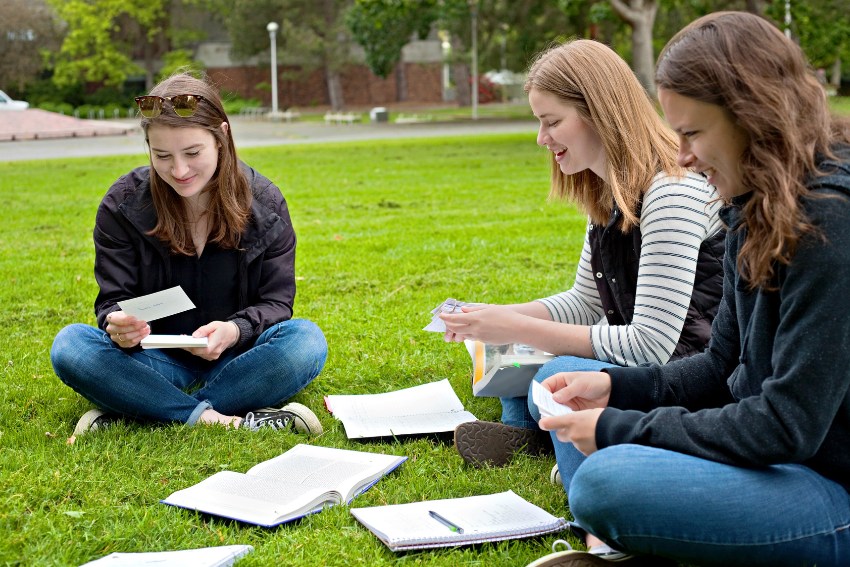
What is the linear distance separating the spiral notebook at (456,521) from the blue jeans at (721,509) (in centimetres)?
56

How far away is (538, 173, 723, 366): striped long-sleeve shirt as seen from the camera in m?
3.00

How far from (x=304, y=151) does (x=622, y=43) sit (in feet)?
91.9

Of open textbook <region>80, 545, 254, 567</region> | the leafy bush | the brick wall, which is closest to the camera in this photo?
open textbook <region>80, 545, 254, 567</region>

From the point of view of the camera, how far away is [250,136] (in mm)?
24328

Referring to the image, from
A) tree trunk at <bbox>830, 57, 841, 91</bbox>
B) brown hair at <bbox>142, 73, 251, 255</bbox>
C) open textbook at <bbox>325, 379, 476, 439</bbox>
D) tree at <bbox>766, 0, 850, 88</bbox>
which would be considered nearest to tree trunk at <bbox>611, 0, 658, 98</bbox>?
tree at <bbox>766, 0, 850, 88</bbox>

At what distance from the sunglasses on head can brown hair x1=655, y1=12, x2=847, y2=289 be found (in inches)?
82.5

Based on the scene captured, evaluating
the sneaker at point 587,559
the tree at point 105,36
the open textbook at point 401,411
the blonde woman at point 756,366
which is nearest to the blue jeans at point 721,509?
the blonde woman at point 756,366

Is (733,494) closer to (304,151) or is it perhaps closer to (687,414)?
(687,414)

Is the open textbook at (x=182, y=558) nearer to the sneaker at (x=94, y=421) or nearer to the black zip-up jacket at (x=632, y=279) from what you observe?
the sneaker at (x=94, y=421)

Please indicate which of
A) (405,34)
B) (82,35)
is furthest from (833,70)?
(82,35)

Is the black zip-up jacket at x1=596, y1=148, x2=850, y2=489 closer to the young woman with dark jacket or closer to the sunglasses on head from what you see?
the young woman with dark jacket

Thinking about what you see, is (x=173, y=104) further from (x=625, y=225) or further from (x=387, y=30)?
(x=387, y=30)

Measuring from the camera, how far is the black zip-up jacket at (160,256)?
388 centimetres

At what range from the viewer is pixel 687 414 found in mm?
2268
